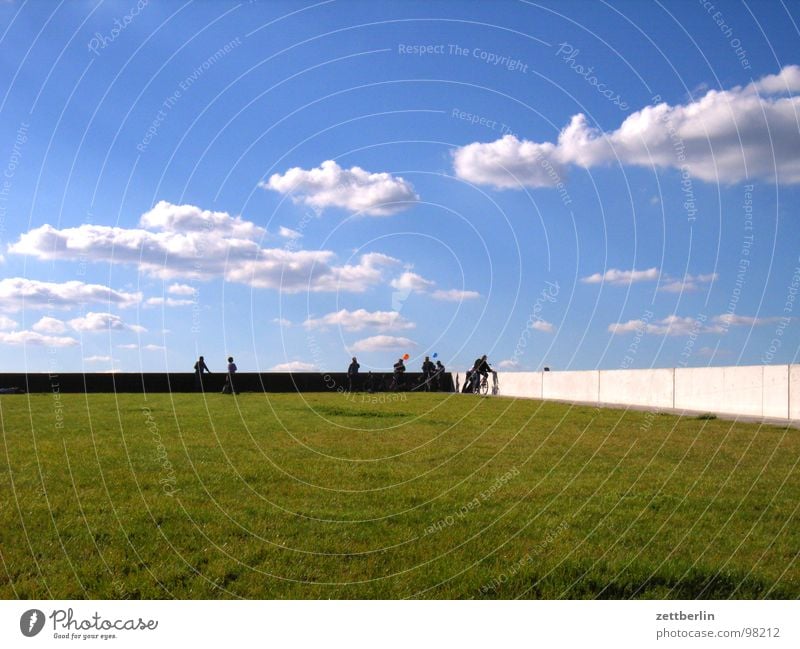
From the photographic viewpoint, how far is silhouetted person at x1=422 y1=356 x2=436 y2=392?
159 ft

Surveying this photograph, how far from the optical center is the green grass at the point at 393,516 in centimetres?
643

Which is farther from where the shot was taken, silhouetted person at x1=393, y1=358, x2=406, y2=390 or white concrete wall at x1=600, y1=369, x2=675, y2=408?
silhouetted person at x1=393, y1=358, x2=406, y2=390
